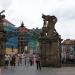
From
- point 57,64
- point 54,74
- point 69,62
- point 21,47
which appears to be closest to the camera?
point 54,74

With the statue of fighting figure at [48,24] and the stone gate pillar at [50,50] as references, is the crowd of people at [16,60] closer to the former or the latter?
the stone gate pillar at [50,50]

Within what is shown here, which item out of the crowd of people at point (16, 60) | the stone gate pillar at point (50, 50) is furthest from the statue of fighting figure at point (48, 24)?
the crowd of people at point (16, 60)

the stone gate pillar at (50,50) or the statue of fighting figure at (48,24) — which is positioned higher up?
the statue of fighting figure at (48,24)

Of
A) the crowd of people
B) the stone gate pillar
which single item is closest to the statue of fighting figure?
the stone gate pillar

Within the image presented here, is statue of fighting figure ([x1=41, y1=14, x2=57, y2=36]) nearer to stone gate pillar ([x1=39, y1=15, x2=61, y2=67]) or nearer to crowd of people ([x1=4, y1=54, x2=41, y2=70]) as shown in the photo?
stone gate pillar ([x1=39, y1=15, x2=61, y2=67])

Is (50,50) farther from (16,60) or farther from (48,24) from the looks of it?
(16,60)

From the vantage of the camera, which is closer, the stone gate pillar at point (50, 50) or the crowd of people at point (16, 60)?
the crowd of people at point (16, 60)

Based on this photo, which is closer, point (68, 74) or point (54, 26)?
point (68, 74)

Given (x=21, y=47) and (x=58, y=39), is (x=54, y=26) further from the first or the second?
(x=21, y=47)

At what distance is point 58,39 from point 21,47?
8339 cm

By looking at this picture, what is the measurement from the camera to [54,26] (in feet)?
163

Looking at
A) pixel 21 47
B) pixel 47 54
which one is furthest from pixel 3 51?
pixel 21 47

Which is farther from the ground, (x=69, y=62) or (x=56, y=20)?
(x=56, y=20)

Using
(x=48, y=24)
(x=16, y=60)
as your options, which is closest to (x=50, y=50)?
(x=48, y=24)
